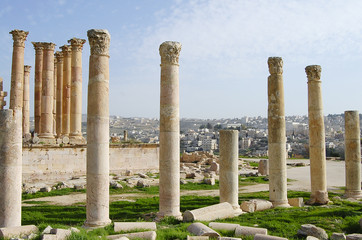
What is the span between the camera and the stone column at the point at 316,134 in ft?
58.3

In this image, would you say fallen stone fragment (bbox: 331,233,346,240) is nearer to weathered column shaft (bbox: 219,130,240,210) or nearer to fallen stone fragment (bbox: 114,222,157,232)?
weathered column shaft (bbox: 219,130,240,210)

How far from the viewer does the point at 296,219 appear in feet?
42.8

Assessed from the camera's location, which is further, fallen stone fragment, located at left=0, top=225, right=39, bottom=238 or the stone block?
the stone block

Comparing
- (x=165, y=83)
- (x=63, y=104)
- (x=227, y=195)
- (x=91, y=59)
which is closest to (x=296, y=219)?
(x=227, y=195)

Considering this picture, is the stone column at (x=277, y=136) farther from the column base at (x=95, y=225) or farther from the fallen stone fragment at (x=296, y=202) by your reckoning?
the column base at (x=95, y=225)

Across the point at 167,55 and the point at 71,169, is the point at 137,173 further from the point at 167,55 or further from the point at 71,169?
the point at 167,55

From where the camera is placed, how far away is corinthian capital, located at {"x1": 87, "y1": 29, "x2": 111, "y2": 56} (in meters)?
12.5

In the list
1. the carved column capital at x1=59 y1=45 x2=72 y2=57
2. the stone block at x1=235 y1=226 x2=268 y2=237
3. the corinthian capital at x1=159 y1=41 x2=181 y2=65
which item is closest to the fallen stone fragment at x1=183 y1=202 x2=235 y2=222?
the stone block at x1=235 y1=226 x2=268 y2=237

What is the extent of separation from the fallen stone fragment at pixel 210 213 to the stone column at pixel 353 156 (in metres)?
8.41

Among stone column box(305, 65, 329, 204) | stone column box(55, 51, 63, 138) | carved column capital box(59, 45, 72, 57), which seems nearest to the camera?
stone column box(305, 65, 329, 204)

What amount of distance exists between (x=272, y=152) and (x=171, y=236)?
753 cm

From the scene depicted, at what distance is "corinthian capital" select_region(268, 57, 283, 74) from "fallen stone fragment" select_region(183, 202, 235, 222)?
20.4ft

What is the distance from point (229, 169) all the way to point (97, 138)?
5.67 meters

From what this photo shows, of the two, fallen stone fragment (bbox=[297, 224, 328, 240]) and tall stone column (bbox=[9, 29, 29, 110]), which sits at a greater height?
tall stone column (bbox=[9, 29, 29, 110])
